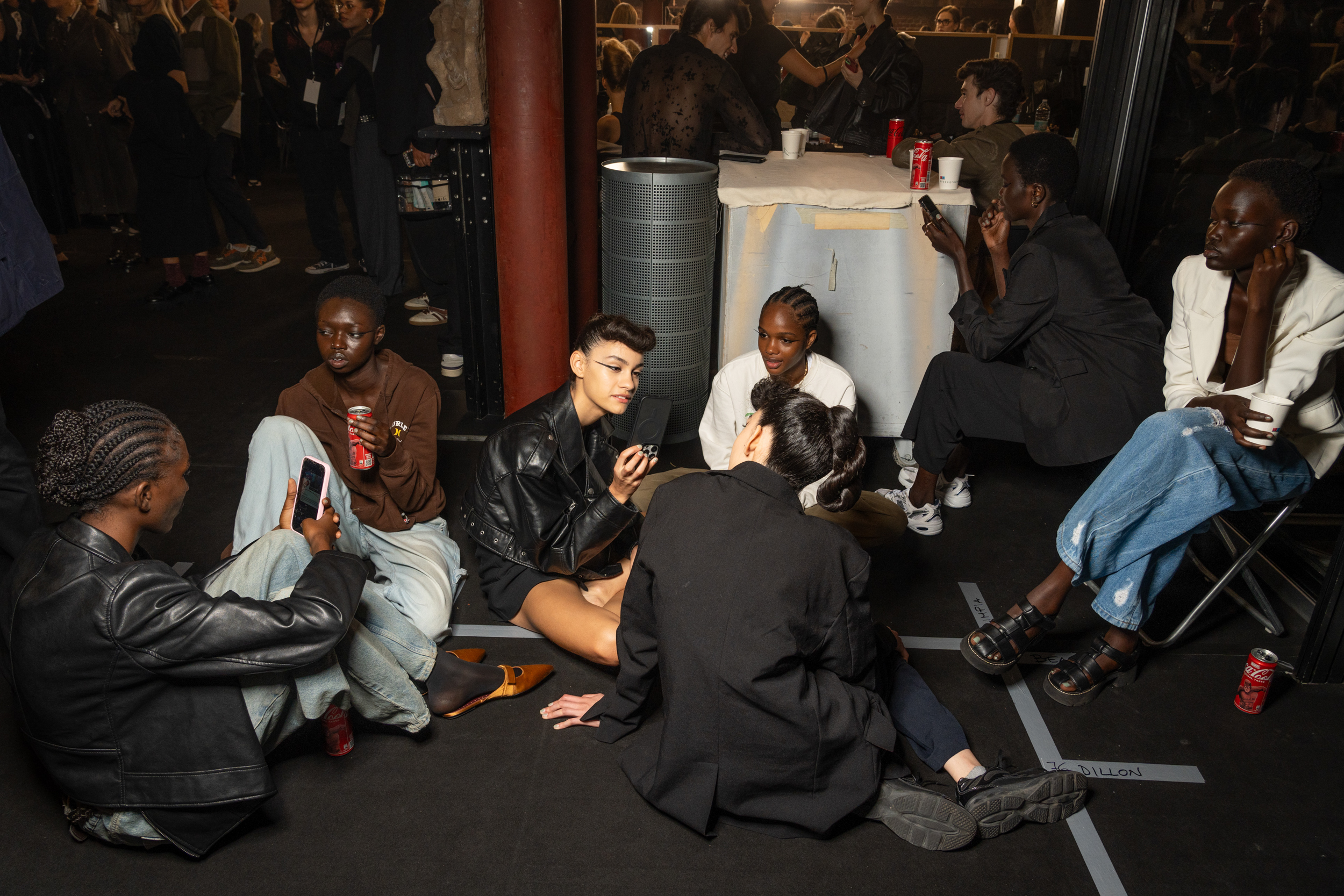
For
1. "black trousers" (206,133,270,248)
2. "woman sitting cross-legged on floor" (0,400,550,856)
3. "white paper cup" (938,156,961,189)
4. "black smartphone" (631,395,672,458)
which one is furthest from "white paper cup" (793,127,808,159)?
"black trousers" (206,133,270,248)

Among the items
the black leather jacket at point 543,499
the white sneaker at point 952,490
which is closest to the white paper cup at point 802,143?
the white sneaker at point 952,490

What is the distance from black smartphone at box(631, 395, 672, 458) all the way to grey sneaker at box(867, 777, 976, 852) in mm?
2247

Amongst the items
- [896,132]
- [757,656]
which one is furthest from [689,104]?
[757,656]

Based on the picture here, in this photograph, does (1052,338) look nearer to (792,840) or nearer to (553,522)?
(553,522)

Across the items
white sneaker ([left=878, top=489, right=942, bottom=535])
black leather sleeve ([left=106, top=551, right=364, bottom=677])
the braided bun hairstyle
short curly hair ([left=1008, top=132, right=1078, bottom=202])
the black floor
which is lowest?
the black floor

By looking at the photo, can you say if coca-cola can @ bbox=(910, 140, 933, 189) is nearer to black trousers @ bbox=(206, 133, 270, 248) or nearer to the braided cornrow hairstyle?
the braided cornrow hairstyle

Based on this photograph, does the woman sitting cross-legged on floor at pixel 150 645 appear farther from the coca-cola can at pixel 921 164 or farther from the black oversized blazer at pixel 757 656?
Result: the coca-cola can at pixel 921 164

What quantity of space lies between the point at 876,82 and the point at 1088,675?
385 centimetres

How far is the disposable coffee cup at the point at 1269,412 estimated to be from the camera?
9.11 ft

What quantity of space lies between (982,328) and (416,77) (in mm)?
3781

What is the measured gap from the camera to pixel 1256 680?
3008 millimetres

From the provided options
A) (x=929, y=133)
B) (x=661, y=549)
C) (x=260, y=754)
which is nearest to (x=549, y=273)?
(x=661, y=549)

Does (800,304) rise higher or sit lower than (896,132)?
lower

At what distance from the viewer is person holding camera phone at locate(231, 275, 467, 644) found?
3238 millimetres
